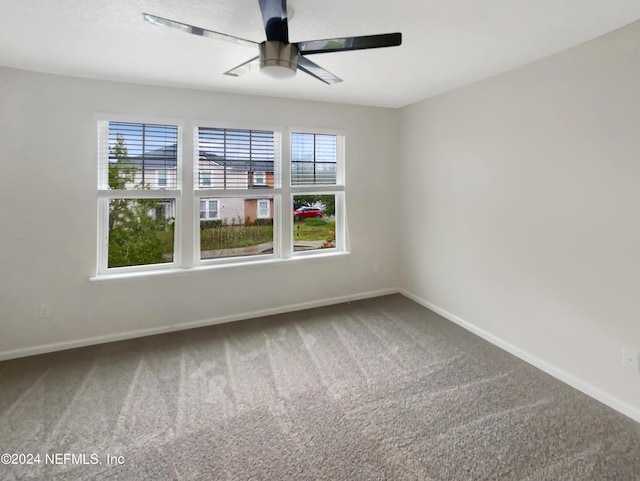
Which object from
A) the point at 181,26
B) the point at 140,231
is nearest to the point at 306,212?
the point at 140,231

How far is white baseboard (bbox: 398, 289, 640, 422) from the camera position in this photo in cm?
210

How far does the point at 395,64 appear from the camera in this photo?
2.65 meters

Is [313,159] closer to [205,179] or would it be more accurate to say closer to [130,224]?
[205,179]

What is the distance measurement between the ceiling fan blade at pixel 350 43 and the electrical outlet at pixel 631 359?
2426 millimetres

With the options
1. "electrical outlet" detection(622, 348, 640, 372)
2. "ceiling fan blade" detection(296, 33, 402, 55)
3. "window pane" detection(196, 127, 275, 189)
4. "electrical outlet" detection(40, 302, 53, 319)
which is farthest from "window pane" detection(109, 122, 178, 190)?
"electrical outlet" detection(622, 348, 640, 372)

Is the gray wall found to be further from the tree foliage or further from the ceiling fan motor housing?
the tree foliage

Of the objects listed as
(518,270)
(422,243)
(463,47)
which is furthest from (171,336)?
(463,47)

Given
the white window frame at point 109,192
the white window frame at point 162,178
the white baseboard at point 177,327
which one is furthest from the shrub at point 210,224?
the white baseboard at point 177,327

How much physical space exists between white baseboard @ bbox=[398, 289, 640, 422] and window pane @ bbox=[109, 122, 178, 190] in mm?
3393

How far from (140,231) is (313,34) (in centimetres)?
247

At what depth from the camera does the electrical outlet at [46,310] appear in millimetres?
2836

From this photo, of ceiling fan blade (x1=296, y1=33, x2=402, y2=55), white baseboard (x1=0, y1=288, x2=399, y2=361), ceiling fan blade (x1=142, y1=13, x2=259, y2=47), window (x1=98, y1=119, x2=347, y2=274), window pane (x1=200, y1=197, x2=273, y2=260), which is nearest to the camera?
ceiling fan blade (x1=142, y1=13, x2=259, y2=47)

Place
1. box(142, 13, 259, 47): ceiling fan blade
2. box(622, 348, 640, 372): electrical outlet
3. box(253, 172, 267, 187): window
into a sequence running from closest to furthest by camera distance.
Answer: box(142, 13, 259, 47): ceiling fan blade < box(622, 348, 640, 372): electrical outlet < box(253, 172, 267, 187): window

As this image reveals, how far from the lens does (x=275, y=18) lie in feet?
5.44
